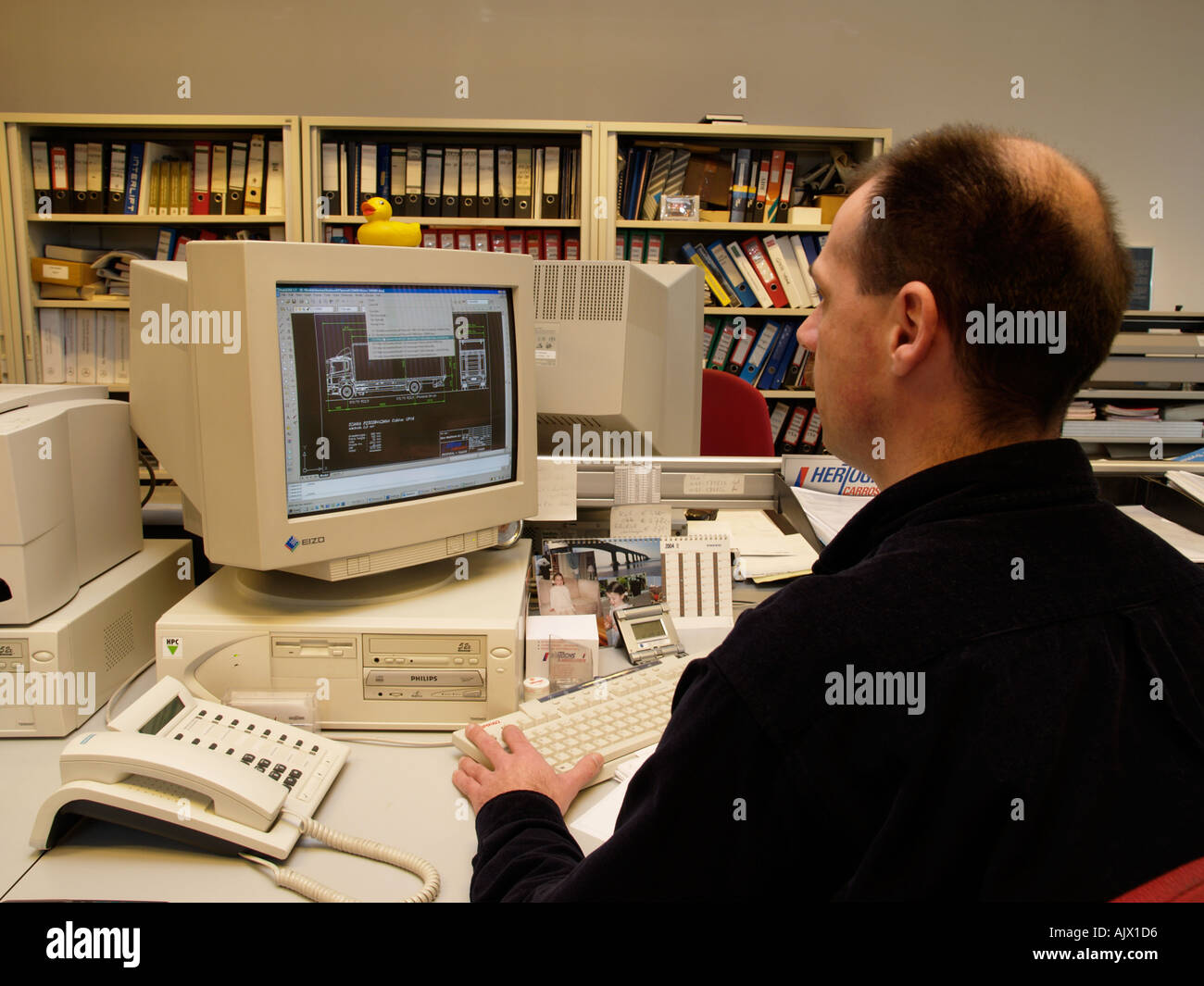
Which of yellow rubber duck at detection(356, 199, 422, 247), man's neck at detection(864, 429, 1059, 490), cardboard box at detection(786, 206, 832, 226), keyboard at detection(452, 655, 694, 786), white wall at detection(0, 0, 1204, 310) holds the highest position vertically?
white wall at detection(0, 0, 1204, 310)

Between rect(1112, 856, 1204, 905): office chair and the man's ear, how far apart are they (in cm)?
38

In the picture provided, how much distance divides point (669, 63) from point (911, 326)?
11.3ft

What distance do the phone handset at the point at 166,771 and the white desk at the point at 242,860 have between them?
5 cm

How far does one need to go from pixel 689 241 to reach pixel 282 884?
3.22m

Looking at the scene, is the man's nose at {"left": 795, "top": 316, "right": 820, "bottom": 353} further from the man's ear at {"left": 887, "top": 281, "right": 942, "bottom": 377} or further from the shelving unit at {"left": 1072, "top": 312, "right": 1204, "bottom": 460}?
the shelving unit at {"left": 1072, "top": 312, "right": 1204, "bottom": 460}

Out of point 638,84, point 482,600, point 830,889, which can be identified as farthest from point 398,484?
point 638,84

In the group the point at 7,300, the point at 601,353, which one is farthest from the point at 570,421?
the point at 7,300

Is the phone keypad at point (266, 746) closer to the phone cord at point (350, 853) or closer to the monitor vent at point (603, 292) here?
the phone cord at point (350, 853)

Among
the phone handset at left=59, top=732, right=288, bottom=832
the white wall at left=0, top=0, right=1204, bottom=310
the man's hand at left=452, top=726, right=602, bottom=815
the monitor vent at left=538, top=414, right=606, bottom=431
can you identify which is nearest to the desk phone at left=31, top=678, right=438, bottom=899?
the phone handset at left=59, top=732, right=288, bottom=832

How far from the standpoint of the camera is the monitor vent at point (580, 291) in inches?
58.4

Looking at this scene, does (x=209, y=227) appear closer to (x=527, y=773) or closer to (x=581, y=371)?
(x=581, y=371)

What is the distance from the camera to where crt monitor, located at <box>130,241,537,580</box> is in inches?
41.9

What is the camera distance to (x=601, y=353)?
4.89ft

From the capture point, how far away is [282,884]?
84 centimetres
